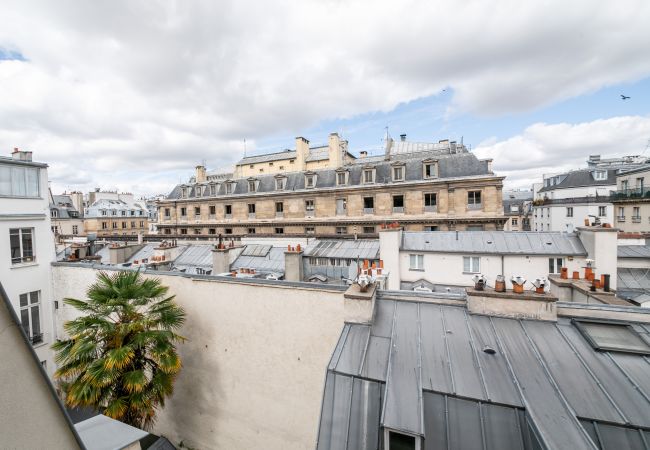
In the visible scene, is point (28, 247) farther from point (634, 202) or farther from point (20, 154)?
point (634, 202)

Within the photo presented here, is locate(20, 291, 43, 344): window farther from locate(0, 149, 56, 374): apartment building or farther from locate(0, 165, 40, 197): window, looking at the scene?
locate(0, 165, 40, 197): window

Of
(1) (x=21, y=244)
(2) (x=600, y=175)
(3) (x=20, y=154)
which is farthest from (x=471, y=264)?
(2) (x=600, y=175)

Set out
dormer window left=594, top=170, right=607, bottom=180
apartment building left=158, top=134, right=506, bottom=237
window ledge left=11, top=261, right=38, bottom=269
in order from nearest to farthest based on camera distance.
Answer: window ledge left=11, top=261, right=38, bottom=269 → apartment building left=158, top=134, right=506, bottom=237 → dormer window left=594, top=170, right=607, bottom=180

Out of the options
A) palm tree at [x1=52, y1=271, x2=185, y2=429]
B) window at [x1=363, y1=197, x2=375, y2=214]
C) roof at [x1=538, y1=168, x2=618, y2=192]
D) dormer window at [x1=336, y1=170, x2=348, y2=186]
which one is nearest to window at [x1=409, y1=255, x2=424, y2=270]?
window at [x1=363, y1=197, x2=375, y2=214]

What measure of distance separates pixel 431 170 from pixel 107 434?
29.8 metres

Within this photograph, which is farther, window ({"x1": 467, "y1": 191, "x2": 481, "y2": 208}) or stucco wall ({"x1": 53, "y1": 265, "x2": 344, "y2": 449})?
window ({"x1": 467, "y1": 191, "x2": 481, "y2": 208})

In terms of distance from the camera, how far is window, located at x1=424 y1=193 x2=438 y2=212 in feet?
93.4

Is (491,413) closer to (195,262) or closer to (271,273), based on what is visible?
(271,273)

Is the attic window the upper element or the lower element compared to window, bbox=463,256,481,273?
upper

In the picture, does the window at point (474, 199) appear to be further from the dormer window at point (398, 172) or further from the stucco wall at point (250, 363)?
the stucco wall at point (250, 363)

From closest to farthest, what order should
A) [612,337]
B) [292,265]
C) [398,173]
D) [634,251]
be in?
[612,337], [634,251], [292,265], [398,173]

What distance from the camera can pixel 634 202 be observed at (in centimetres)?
3025

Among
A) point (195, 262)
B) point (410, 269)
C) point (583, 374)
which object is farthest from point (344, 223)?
point (583, 374)

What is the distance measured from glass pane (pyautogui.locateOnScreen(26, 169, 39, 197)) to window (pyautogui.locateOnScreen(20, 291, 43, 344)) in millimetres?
4557
